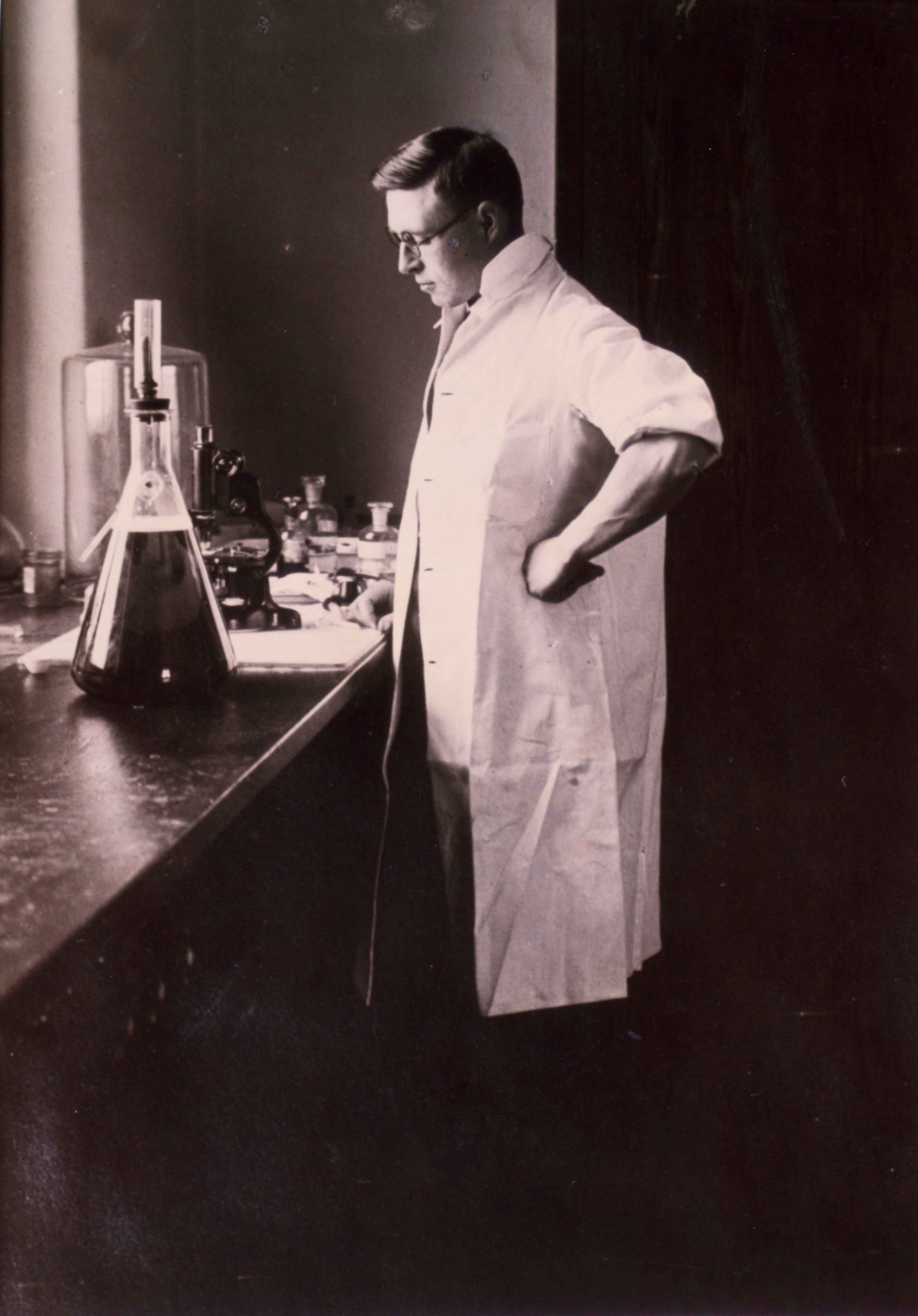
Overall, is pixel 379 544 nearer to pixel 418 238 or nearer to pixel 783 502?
pixel 418 238

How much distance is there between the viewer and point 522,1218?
1367 mm

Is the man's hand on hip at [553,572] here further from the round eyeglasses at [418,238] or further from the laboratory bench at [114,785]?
the round eyeglasses at [418,238]

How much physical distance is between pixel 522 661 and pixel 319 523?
78 centimetres

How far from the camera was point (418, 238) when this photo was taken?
1593mm

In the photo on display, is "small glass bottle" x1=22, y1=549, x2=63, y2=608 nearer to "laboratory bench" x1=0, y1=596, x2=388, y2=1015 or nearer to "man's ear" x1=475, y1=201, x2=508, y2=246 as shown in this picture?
"laboratory bench" x1=0, y1=596, x2=388, y2=1015

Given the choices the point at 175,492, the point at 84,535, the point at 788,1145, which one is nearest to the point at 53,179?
the point at 84,535

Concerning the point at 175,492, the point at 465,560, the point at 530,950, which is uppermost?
the point at 175,492

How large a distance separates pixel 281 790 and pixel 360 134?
3.75 feet

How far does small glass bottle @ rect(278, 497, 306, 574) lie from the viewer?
210cm

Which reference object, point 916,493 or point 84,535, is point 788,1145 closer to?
point 916,493

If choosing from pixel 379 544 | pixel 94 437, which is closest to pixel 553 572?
pixel 379 544

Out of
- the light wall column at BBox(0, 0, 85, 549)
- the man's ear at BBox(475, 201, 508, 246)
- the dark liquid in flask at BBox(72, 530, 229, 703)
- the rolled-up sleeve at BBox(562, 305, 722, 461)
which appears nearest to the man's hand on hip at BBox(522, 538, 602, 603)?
the rolled-up sleeve at BBox(562, 305, 722, 461)

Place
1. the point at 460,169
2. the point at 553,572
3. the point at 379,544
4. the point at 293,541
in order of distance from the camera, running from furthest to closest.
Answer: the point at 293,541 → the point at 379,544 → the point at 460,169 → the point at 553,572

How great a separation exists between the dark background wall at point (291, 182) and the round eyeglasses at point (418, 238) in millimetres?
201
